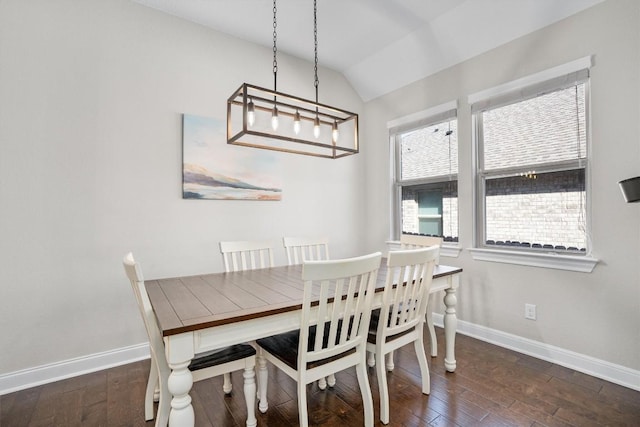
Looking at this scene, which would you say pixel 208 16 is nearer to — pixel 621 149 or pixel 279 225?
pixel 279 225

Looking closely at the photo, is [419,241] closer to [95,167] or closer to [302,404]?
[302,404]

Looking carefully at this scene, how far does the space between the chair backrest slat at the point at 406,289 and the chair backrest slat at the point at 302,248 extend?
111 centimetres

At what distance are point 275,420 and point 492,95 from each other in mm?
3161

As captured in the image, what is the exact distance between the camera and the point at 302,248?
9.45 feet

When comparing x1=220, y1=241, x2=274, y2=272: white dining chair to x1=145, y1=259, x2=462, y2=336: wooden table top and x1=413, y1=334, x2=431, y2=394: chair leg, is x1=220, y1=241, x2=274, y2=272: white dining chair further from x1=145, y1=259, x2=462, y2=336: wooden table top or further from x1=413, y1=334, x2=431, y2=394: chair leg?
x1=413, y1=334, x2=431, y2=394: chair leg

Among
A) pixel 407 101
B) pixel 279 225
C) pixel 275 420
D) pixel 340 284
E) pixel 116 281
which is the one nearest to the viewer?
pixel 340 284

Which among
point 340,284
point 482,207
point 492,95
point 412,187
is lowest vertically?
point 340,284

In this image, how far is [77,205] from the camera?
2.36 meters

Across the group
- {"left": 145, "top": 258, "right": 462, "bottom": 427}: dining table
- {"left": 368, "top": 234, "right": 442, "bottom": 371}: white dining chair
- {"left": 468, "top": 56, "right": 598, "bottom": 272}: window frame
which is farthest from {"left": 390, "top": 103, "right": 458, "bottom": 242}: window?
{"left": 145, "top": 258, "right": 462, "bottom": 427}: dining table

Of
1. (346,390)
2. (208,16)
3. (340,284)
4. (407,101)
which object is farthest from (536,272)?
(208,16)

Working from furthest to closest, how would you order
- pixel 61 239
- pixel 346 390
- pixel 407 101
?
1. pixel 407 101
2. pixel 61 239
3. pixel 346 390

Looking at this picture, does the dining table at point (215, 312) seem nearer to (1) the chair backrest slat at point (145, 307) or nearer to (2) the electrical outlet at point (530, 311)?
(1) the chair backrest slat at point (145, 307)

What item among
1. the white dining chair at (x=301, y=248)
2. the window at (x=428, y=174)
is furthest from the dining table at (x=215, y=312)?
the window at (x=428, y=174)

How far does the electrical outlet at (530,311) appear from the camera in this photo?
2.58 metres
